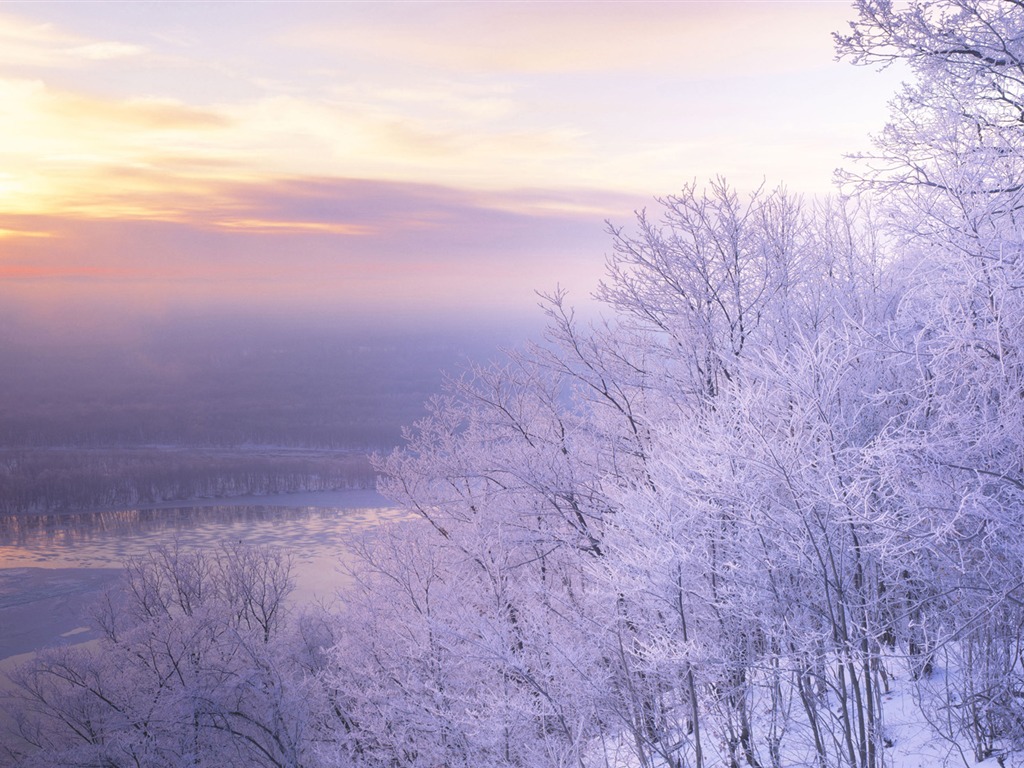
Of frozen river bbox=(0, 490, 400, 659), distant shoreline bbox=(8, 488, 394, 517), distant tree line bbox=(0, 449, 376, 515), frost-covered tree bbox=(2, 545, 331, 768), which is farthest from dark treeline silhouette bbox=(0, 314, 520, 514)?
frost-covered tree bbox=(2, 545, 331, 768)

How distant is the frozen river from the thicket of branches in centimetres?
1647

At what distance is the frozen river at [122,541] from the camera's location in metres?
37.2

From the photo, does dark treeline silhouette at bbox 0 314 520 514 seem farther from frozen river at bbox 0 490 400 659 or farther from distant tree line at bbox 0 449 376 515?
frozen river at bbox 0 490 400 659

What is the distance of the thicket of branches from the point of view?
6852 mm

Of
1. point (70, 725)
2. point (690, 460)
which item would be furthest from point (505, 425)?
point (70, 725)

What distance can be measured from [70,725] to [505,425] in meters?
17.4

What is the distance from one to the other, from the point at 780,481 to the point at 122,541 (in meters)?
60.7

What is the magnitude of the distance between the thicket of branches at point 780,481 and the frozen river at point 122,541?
16.5 m

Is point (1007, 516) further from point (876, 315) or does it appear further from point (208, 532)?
point (208, 532)

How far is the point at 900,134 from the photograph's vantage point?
890 cm

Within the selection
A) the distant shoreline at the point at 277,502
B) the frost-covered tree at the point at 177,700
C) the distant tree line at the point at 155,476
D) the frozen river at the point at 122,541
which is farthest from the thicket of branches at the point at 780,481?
the distant tree line at the point at 155,476

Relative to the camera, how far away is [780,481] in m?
7.30

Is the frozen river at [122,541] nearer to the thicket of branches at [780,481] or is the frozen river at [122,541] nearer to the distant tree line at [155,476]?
the distant tree line at [155,476]

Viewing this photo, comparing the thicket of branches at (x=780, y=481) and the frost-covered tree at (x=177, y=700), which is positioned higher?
the thicket of branches at (x=780, y=481)
